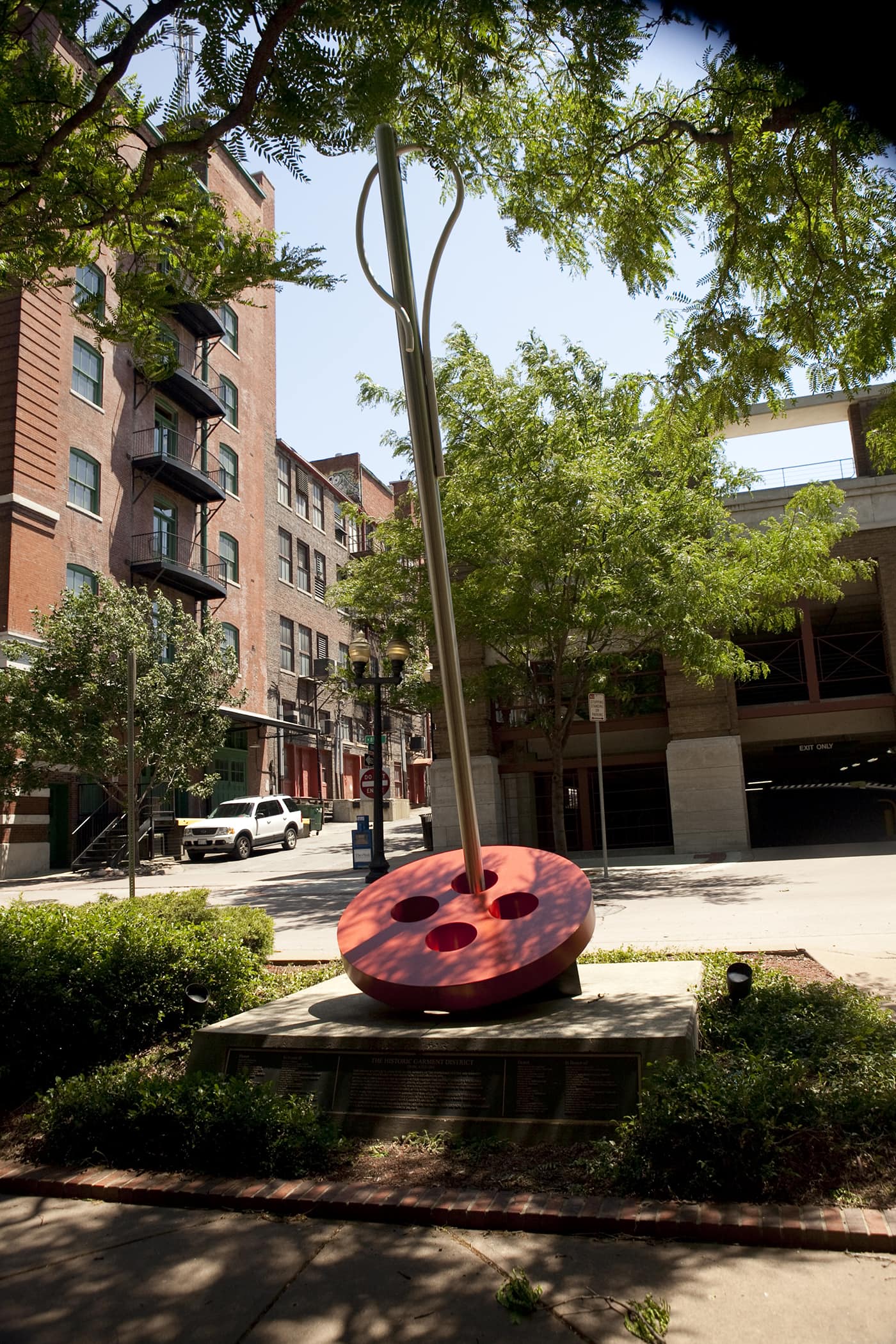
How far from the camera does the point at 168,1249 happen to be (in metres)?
3.68

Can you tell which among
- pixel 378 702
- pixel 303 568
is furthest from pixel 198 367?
pixel 378 702

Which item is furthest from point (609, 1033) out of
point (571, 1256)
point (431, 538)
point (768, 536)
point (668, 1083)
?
point (768, 536)

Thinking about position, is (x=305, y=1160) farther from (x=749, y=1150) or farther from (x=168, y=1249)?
(x=749, y=1150)

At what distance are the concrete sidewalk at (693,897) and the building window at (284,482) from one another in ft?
75.7

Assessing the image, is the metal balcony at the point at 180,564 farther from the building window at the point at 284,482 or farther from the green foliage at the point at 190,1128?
the green foliage at the point at 190,1128

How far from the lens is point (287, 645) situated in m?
44.6

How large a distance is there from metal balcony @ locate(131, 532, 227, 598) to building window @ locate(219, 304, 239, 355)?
9.09 meters

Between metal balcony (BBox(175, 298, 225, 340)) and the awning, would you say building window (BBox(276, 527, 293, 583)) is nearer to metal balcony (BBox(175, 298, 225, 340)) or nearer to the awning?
the awning

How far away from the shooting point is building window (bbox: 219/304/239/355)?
3903 cm

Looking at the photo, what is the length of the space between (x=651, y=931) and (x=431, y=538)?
7270mm

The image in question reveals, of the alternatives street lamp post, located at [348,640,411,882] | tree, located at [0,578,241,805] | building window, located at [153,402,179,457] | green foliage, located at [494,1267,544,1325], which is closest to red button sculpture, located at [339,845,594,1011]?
green foliage, located at [494,1267,544,1325]

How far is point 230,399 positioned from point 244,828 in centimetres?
1905

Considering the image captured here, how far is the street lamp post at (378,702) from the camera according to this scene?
17.8 metres

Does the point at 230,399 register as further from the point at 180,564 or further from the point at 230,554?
the point at 180,564
